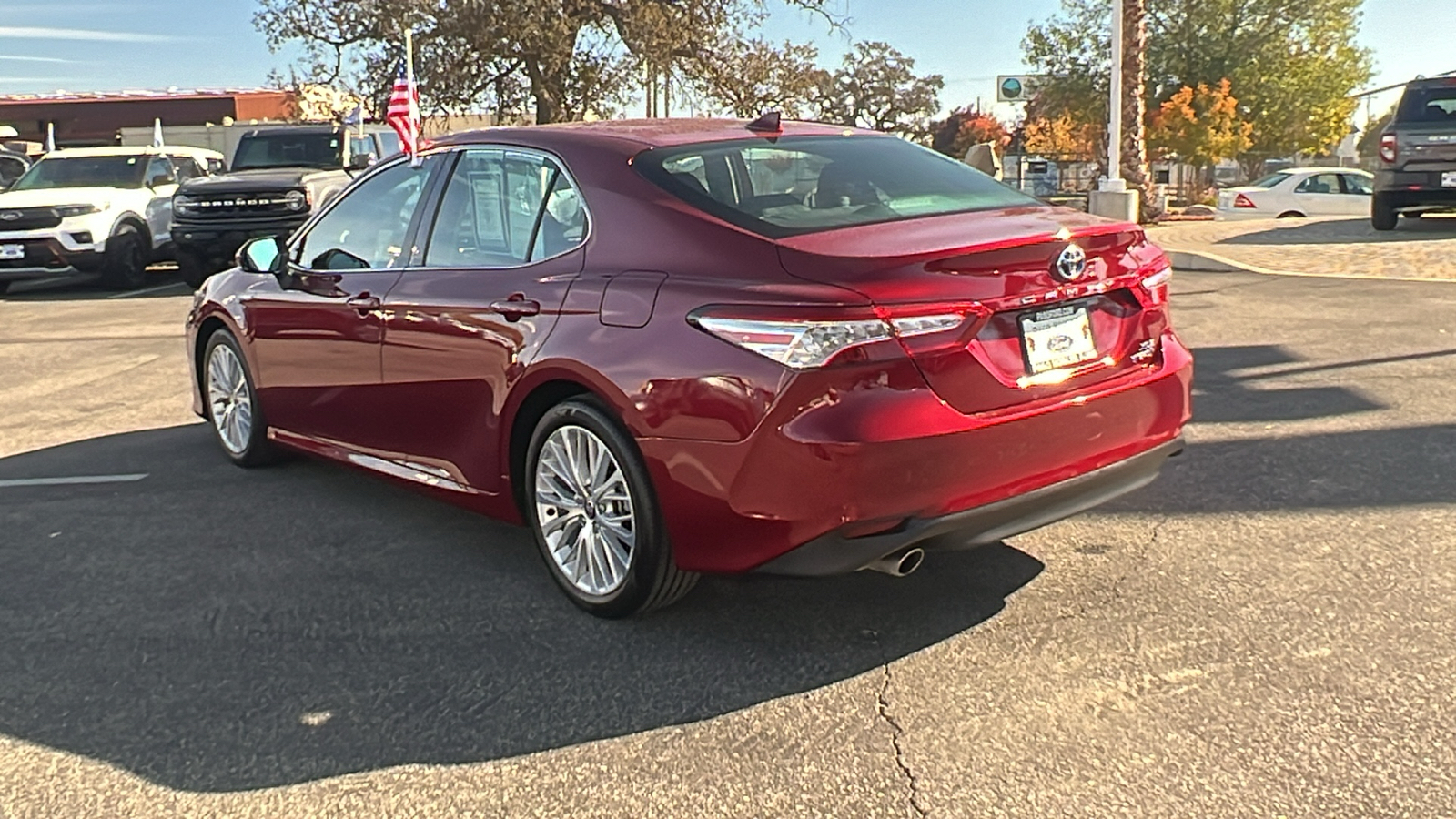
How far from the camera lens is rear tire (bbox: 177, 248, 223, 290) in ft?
48.2

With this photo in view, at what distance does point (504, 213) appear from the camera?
4.50 metres

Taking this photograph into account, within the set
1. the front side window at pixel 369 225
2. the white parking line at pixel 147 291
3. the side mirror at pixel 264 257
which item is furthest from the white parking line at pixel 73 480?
the white parking line at pixel 147 291

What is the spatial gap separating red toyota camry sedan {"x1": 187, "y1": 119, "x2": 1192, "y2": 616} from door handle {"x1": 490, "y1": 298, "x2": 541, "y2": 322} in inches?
0.7

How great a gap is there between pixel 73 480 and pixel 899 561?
4.35 m

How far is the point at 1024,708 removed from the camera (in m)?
3.36

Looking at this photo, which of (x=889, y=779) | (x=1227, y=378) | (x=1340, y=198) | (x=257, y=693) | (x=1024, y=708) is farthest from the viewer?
(x=1340, y=198)

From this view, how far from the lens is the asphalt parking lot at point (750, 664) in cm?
304

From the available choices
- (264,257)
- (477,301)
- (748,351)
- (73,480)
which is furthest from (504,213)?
(73,480)

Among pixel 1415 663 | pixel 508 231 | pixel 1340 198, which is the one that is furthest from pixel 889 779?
pixel 1340 198

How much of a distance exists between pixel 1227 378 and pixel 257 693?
19.3 feet

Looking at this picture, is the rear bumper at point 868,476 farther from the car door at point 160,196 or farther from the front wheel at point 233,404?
the car door at point 160,196

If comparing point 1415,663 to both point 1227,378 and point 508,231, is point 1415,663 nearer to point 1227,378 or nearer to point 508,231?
point 508,231

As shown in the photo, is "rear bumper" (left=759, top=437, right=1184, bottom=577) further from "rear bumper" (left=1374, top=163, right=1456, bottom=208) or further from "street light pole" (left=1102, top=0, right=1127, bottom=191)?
"street light pole" (left=1102, top=0, right=1127, bottom=191)

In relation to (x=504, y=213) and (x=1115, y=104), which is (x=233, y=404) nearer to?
(x=504, y=213)
